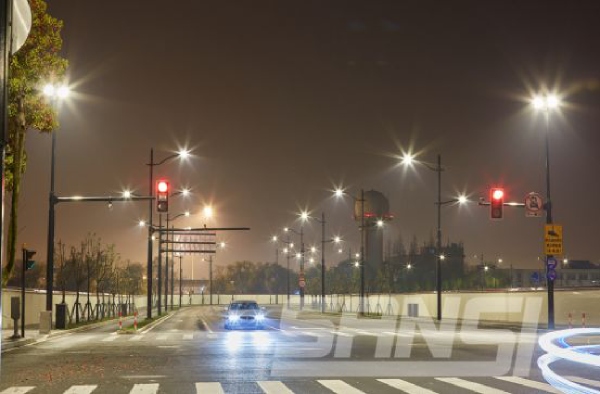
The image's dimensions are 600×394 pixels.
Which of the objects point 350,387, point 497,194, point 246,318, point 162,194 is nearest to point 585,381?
point 350,387

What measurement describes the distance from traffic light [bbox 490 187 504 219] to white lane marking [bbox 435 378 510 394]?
73.2 ft

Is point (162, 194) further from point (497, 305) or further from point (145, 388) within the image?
point (497, 305)

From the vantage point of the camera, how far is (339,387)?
1388 centimetres

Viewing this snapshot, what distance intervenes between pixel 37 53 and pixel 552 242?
98.9 feet

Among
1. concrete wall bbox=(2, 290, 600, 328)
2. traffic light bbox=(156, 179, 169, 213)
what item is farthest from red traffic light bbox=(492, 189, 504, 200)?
traffic light bbox=(156, 179, 169, 213)

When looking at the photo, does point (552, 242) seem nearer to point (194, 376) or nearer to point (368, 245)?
point (194, 376)

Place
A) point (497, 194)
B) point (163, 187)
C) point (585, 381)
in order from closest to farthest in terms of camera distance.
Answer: point (585, 381) → point (163, 187) → point (497, 194)

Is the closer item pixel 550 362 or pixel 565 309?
pixel 550 362

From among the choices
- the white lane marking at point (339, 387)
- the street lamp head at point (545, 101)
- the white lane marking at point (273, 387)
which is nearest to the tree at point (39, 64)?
the white lane marking at point (273, 387)

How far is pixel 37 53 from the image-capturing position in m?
16.1

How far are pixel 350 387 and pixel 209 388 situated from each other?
258cm

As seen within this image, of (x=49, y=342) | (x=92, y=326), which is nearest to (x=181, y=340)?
(x=49, y=342)

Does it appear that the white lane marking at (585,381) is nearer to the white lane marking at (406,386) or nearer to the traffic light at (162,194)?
the white lane marking at (406,386)

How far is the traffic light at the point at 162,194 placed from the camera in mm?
28719
